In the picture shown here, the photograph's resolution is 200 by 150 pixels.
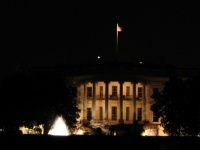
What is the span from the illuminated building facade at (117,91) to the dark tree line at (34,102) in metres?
14.0

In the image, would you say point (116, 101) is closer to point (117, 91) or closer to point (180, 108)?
point (117, 91)

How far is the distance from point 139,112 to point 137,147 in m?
51.7

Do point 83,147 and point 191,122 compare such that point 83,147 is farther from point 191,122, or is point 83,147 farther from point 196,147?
point 191,122

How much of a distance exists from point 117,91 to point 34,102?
22526mm

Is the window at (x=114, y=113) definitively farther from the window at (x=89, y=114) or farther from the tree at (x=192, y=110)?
the tree at (x=192, y=110)

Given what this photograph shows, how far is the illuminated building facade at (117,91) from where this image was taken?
83188 mm

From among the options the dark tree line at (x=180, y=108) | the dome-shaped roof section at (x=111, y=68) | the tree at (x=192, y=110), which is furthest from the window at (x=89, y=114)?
the tree at (x=192, y=110)

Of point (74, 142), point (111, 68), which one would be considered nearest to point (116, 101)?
point (111, 68)

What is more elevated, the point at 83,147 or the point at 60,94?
the point at 60,94

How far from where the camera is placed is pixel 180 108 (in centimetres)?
6353

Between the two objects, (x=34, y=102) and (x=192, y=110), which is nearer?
(x=192, y=110)

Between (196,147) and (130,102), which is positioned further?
(130,102)

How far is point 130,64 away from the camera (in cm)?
8569

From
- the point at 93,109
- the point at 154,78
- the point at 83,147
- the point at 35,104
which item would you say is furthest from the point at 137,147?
the point at 154,78
